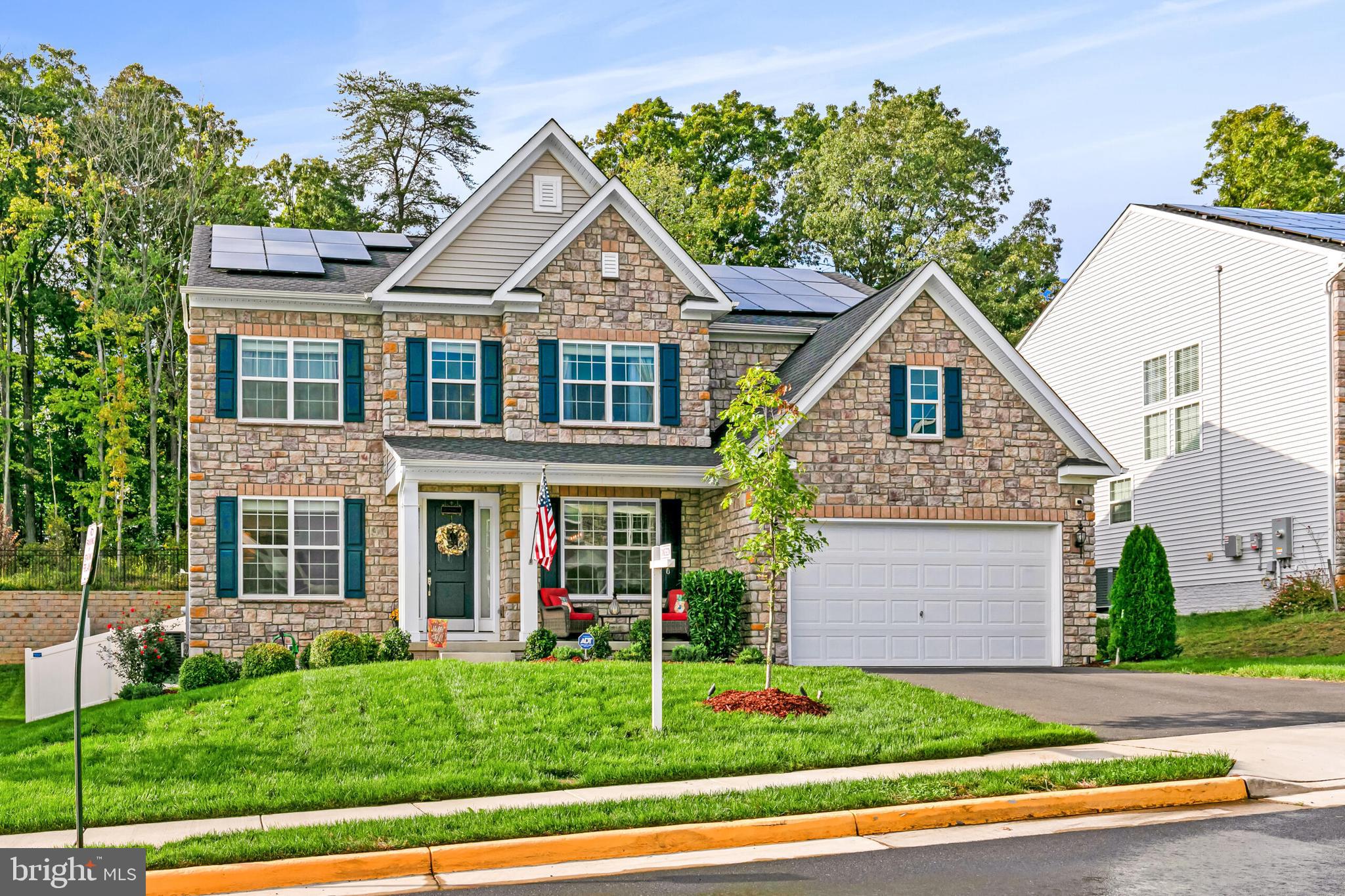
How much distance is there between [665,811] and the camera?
9734mm

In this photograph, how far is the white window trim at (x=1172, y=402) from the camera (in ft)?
93.8

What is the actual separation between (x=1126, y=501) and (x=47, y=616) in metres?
23.7

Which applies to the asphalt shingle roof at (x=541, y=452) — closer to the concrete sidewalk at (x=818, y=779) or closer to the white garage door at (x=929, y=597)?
the white garage door at (x=929, y=597)

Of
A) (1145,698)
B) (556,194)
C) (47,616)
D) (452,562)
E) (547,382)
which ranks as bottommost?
(47,616)

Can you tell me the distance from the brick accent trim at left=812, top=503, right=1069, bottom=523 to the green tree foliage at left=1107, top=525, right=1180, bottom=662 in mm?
2773

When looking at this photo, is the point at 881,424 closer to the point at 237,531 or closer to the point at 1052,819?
the point at 237,531

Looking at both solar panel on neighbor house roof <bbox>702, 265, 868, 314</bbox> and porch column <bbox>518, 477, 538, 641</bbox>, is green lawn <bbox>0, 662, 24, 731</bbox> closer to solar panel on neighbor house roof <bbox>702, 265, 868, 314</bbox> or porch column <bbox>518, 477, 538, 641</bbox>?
porch column <bbox>518, 477, 538, 641</bbox>

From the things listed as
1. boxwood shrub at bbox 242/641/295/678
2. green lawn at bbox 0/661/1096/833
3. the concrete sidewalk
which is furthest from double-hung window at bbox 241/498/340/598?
the concrete sidewalk

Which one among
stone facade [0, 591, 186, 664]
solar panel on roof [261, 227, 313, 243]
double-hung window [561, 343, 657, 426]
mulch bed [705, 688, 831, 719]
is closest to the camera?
mulch bed [705, 688, 831, 719]

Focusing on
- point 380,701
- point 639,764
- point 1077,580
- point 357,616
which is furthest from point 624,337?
point 639,764

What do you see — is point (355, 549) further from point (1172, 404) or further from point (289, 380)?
point (1172, 404)

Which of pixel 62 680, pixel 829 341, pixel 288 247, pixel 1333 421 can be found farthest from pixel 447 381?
pixel 1333 421

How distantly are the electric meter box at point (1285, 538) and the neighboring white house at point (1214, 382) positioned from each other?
14 cm

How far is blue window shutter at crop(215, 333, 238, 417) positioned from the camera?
72.3 ft
